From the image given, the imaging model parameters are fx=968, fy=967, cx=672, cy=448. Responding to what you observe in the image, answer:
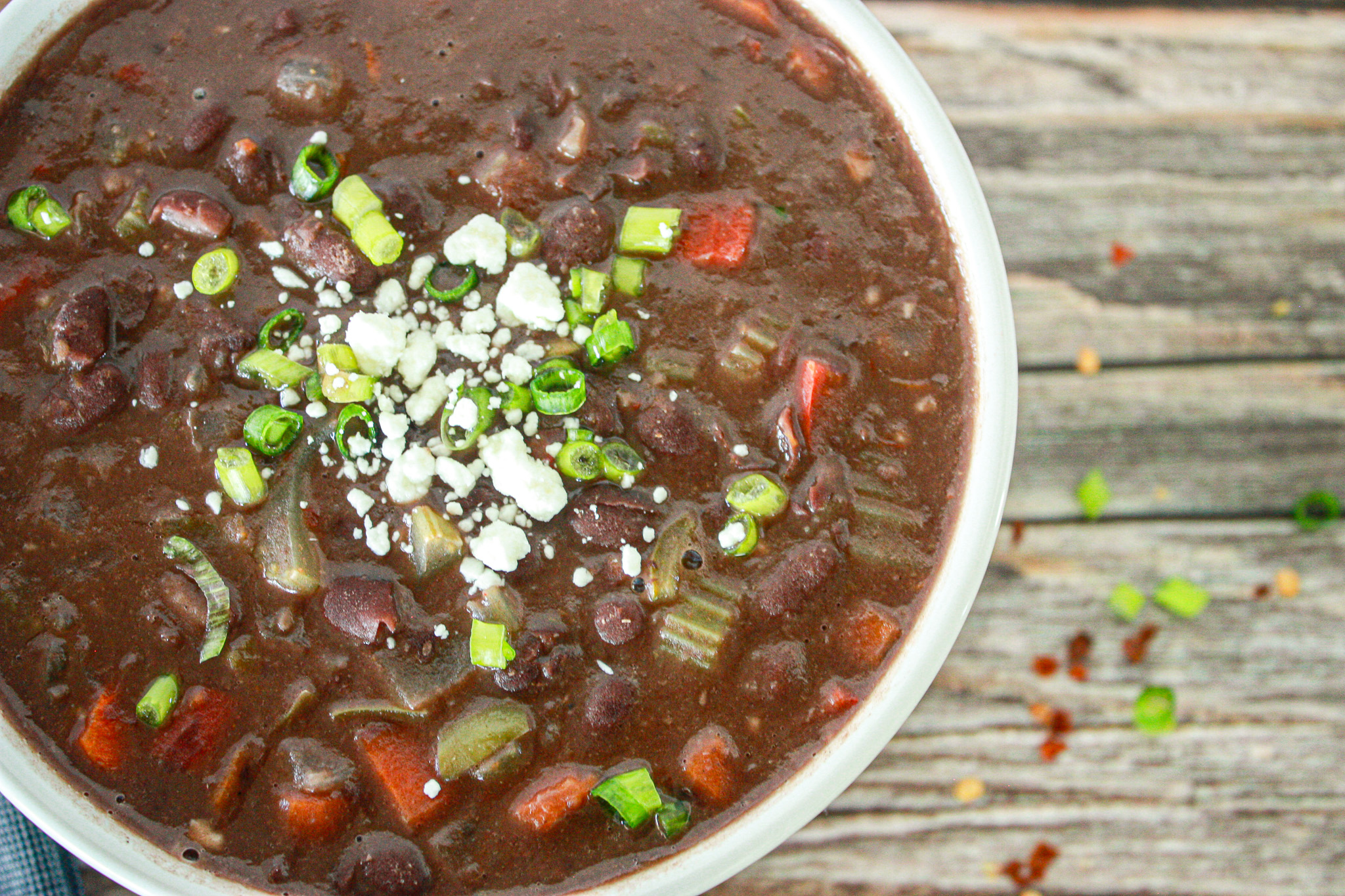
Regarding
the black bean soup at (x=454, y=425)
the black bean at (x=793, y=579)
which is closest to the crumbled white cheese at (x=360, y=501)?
the black bean soup at (x=454, y=425)

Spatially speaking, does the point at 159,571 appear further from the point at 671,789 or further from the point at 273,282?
the point at 671,789

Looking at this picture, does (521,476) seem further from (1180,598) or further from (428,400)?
(1180,598)

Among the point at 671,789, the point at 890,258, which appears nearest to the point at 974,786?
the point at 671,789

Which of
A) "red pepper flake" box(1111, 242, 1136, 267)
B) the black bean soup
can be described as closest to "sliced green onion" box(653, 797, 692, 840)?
the black bean soup

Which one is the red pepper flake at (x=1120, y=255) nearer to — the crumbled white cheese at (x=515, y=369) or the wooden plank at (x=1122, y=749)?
the wooden plank at (x=1122, y=749)

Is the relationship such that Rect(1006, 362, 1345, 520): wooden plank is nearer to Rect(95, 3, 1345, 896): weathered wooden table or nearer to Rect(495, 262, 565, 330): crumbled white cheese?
Rect(95, 3, 1345, 896): weathered wooden table

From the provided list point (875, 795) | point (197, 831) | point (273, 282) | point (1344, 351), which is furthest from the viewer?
point (1344, 351)
